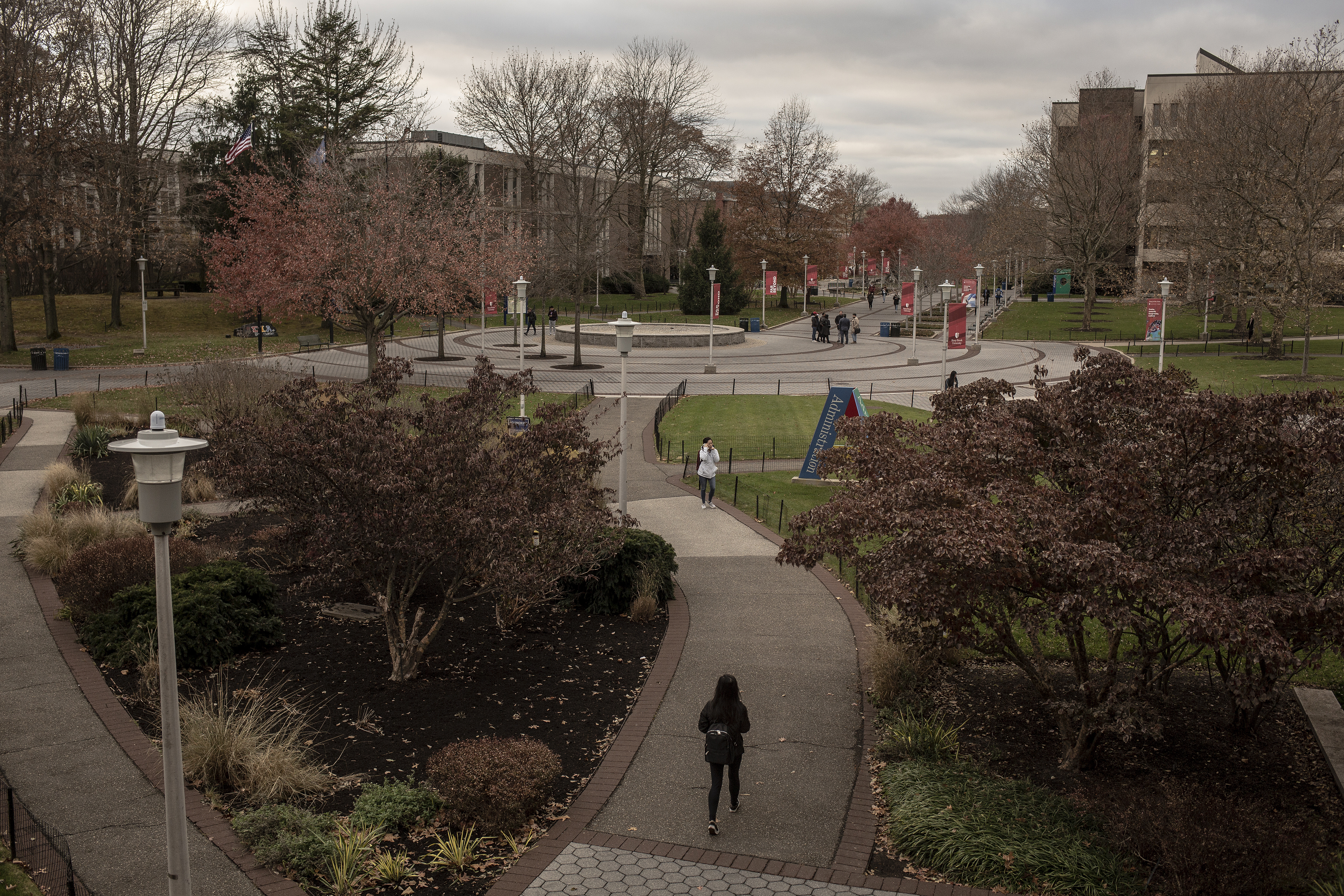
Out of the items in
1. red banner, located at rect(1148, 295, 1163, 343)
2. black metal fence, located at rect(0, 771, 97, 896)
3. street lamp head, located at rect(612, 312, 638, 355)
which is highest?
red banner, located at rect(1148, 295, 1163, 343)

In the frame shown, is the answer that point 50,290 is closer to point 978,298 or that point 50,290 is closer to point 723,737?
point 978,298

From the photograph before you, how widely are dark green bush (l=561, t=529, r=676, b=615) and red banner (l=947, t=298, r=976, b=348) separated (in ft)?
65.3

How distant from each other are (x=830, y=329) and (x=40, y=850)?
53.0 m

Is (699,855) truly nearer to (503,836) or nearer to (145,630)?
(503,836)

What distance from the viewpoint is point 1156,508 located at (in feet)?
27.7

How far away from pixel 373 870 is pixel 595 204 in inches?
1957

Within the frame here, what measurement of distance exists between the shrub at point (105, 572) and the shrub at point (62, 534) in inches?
28.9

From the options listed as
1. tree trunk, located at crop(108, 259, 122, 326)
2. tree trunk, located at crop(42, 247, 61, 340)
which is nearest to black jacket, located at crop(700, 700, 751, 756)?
tree trunk, located at crop(42, 247, 61, 340)

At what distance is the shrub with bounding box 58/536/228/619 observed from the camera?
12.2m

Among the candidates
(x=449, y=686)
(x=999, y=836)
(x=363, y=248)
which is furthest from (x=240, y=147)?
(x=999, y=836)

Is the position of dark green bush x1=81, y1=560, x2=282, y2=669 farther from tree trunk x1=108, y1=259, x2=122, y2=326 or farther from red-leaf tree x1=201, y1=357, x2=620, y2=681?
tree trunk x1=108, y1=259, x2=122, y2=326

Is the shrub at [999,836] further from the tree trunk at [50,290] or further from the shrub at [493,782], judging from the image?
the tree trunk at [50,290]

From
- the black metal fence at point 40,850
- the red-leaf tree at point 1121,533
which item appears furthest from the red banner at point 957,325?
the black metal fence at point 40,850

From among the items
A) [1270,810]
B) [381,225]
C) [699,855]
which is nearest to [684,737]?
[699,855]
